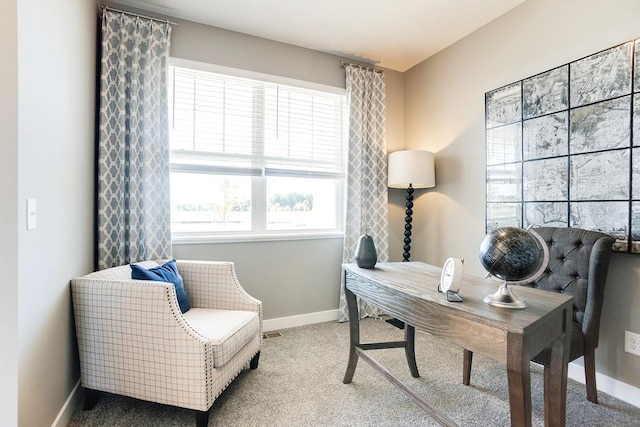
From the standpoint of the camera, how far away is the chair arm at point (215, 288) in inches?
89.1

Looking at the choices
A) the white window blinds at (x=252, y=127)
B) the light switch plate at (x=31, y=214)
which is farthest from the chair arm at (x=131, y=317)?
the white window blinds at (x=252, y=127)

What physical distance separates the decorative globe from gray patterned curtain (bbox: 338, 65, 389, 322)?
80.2 inches

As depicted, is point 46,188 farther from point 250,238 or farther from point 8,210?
point 250,238

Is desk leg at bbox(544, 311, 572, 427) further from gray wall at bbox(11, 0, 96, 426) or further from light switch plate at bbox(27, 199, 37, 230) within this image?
light switch plate at bbox(27, 199, 37, 230)

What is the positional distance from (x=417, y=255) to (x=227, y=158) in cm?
221

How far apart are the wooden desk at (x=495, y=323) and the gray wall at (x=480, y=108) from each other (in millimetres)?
885

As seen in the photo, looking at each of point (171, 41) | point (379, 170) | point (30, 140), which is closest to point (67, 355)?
point (30, 140)

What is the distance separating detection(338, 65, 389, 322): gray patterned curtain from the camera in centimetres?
327

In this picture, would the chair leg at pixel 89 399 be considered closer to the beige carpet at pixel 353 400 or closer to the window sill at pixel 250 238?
the beige carpet at pixel 353 400

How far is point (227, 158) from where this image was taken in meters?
2.88

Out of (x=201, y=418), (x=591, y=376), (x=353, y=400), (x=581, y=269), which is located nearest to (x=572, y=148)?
(x=581, y=269)

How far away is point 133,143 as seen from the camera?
7.99 feet

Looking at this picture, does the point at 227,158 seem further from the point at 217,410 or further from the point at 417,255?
the point at 417,255

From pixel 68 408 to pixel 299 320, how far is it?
1.81 meters
